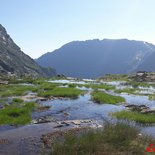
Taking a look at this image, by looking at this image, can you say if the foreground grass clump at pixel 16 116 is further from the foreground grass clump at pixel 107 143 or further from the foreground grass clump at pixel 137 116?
the foreground grass clump at pixel 107 143

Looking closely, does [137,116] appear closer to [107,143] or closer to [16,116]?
[16,116]

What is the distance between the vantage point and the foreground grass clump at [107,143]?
20864mm

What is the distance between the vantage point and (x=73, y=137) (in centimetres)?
2248

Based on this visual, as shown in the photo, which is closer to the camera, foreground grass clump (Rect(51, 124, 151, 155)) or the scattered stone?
foreground grass clump (Rect(51, 124, 151, 155))

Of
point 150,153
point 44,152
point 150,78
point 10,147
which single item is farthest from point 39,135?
point 150,78

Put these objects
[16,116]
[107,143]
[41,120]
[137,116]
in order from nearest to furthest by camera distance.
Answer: [107,143] < [41,120] < [137,116] < [16,116]

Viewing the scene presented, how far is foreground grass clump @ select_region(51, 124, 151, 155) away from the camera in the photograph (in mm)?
20864

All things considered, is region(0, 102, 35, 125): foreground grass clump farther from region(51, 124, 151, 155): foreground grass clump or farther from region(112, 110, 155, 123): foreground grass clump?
region(51, 124, 151, 155): foreground grass clump

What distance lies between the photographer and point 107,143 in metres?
23.0

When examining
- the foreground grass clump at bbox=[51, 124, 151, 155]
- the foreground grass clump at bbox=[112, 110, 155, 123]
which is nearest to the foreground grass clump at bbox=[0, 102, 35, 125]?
the foreground grass clump at bbox=[112, 110, 155, 123]

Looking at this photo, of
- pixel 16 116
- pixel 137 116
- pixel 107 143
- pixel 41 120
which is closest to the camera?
pixel 107 143

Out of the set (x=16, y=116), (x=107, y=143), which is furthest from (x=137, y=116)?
(x=107, y=143)

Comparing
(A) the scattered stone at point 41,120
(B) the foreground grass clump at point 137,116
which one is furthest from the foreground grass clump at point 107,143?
(A) the scattered stone at point 41,120

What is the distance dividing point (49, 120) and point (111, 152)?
14769 millimetres
